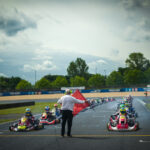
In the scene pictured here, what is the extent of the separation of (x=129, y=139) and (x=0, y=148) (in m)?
4.75

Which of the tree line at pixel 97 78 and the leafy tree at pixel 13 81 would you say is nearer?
the tree line at pixel 97 78

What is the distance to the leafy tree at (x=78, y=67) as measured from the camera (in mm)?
130500

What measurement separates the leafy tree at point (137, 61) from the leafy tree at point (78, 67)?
2340cm

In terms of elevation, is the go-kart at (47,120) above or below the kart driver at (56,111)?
below

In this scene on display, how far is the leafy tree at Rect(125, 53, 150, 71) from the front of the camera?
118500 mm

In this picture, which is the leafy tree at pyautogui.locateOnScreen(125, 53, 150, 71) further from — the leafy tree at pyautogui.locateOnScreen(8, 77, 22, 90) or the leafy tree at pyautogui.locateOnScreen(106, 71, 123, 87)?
the leafy tree at pyautogui.locateOnScreen(8, 77, 22, 90)

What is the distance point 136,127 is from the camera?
1163 centimetres

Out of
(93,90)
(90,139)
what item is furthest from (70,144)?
(93,90)

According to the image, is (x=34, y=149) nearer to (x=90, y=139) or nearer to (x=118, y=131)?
(x=90, y=139)

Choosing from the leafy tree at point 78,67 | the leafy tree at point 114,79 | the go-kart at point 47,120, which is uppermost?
the leafy tree at point 78,67

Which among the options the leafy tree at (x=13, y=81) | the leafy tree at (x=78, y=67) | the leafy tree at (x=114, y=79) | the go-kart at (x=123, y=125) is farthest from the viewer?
the leafy tree at (x=13, y=81)

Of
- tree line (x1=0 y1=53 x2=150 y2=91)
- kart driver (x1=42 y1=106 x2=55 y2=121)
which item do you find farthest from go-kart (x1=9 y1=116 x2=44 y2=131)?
tree line (x1=0 y1=53 x2=150 y2=91)

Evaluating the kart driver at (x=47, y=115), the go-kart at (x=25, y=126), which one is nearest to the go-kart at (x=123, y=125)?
the go-kart at (x=25, y=126)

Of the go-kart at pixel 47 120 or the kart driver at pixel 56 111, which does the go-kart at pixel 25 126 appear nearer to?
the go-kart at pixel 47 120
